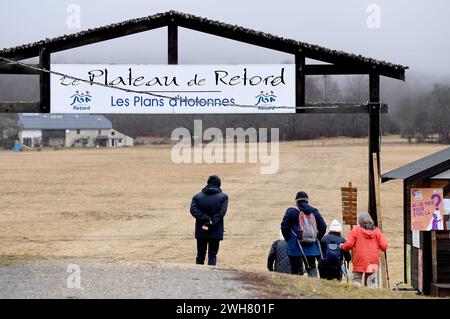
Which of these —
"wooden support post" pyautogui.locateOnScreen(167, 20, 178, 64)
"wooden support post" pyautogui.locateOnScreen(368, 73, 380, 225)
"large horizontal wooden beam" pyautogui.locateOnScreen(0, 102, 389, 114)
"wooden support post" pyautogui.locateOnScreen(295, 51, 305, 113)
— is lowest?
"wooden support post" pyautogui.locateOnScreen(368, 73, 380, 225)

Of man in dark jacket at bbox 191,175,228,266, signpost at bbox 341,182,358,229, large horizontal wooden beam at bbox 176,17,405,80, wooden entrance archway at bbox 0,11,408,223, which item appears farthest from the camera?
large horizontal wooden beam at bbox 176,17,405,80

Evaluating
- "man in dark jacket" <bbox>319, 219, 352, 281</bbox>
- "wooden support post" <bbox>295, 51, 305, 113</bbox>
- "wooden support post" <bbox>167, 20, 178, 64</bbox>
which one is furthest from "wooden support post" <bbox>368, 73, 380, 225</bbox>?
"wooden support post" <bbox>167, 20, 178, 64</bbox>

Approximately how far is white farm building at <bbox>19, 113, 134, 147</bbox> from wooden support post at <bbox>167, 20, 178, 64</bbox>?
303 feet

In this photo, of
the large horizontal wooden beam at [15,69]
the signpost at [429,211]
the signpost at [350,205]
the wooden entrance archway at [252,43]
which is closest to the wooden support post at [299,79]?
the wooden entrance archway at [252,43]

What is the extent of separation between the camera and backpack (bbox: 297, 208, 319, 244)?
10.2m

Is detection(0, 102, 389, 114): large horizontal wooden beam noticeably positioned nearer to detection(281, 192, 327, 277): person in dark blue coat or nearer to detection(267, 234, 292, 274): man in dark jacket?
detection(281, 192, 327, 277): person in dark blue coat

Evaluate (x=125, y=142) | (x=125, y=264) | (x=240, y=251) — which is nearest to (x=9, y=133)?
(x=125, y=142)

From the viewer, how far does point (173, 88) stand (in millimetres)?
12766

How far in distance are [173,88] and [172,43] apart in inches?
32.0

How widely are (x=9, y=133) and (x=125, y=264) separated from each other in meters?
104

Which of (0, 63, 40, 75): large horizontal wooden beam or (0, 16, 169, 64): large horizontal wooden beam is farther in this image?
(0, 16, 169, 64): large horizontal wooden beam

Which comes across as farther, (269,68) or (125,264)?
(269,68)
